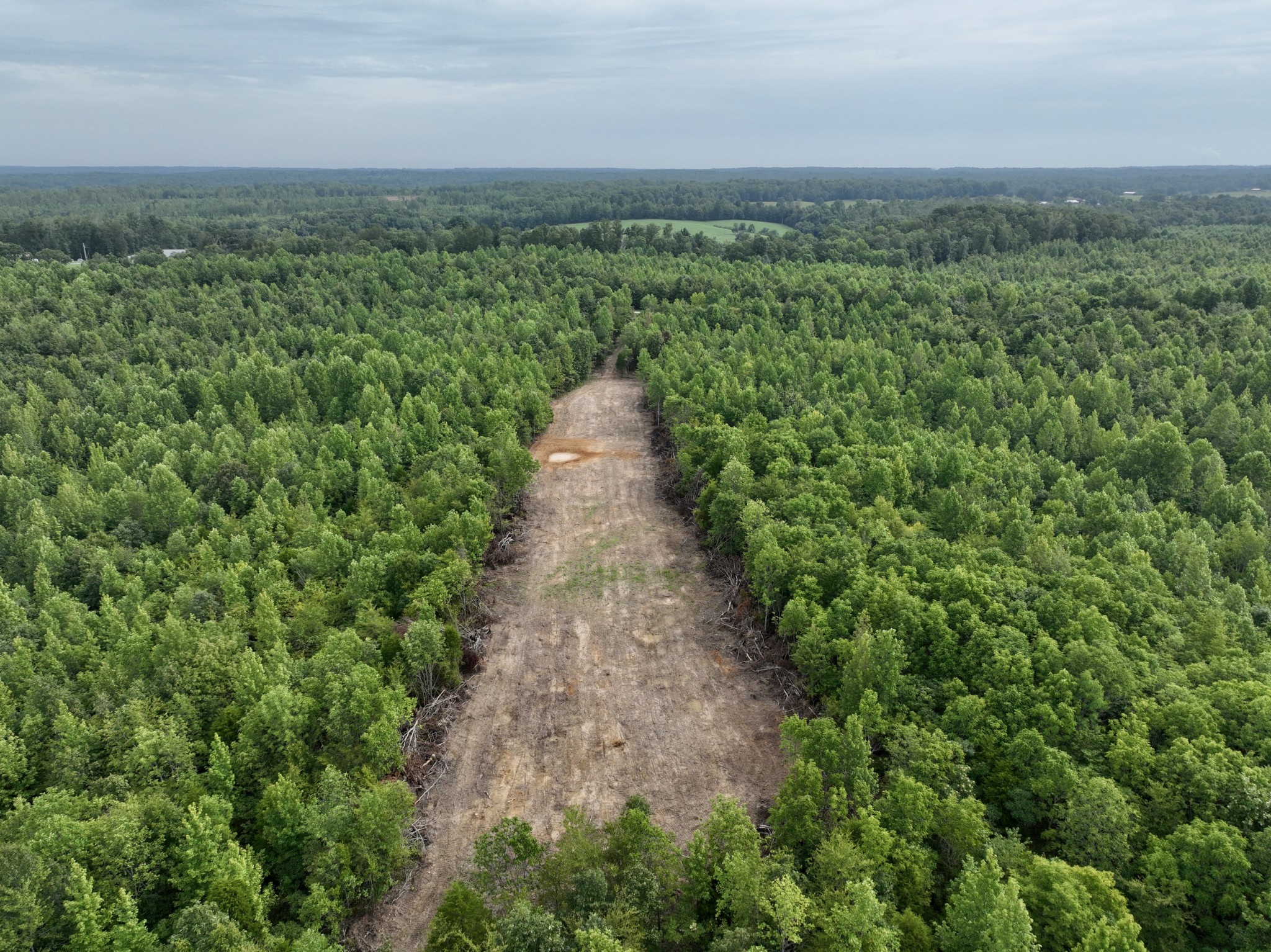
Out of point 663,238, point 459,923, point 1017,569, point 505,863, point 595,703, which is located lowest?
point 595,703

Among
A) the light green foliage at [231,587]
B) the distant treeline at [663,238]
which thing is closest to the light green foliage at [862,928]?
the light green foliage at [231,587]

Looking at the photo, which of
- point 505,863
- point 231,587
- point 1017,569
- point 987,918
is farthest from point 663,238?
point 987,918

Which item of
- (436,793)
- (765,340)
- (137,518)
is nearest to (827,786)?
(436,793)

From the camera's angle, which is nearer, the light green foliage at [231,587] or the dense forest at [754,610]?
the dense forest at [754,610]

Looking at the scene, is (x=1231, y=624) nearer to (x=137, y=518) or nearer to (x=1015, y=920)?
(x=1015, y=920)

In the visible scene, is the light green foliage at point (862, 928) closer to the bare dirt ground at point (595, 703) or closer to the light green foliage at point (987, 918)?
the light green foliage at point (987, 918)

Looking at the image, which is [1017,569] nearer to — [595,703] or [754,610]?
[754,610]

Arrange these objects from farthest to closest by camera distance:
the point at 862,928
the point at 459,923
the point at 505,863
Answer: the point at 505,863
the point at 459,923
the point at 862,928
